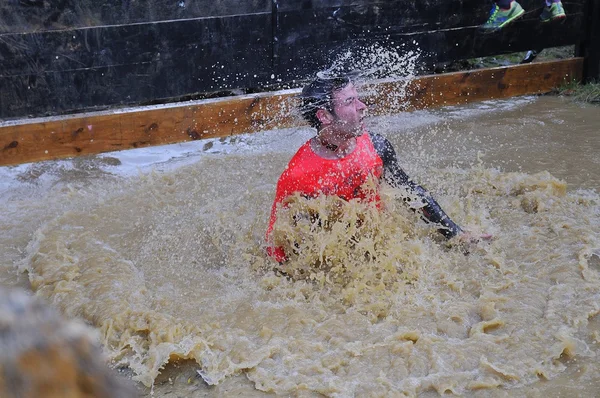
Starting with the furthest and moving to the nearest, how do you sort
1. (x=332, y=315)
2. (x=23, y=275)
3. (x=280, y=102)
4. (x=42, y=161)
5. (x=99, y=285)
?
(x=280, y=102) < (x=42, y=161) < (x=23, y=275) < (x=99, y=285) < (x=332, y=315)

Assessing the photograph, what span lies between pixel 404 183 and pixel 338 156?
432 millimetres

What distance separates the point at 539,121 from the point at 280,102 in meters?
2.39

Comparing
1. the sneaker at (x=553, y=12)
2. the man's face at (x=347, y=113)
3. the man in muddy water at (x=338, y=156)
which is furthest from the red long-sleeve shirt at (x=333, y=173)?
the sneaker at (x=553, y=12)

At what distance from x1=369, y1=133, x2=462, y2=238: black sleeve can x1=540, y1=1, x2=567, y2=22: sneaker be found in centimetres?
441

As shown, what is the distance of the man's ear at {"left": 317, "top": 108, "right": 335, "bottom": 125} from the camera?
3805 millimetres

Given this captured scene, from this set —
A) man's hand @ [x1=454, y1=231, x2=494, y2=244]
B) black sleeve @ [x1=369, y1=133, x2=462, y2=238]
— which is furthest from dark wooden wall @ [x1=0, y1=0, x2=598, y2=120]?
man's hand @ [x1=454, y1=231, x2=494, y2=244]

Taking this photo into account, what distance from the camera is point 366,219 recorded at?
3.96 m

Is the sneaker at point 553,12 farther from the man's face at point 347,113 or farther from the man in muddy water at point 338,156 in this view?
the man's face at point 347,113

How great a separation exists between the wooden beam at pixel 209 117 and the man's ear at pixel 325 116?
834 millimetres

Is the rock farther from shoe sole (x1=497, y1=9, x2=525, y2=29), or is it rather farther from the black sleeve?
shoe sole (x1=497, y1=9, x2=525, y2=29)

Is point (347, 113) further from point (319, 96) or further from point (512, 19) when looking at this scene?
point (512, 19)

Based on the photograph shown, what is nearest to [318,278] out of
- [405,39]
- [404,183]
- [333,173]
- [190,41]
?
[333,173]

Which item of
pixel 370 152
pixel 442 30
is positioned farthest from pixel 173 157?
pixel 442 30

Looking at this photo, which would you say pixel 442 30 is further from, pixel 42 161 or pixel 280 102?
pixel 42 161
